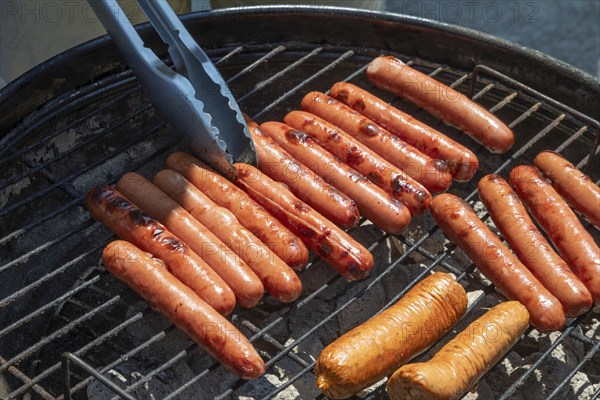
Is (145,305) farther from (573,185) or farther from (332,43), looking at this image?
(573,185)

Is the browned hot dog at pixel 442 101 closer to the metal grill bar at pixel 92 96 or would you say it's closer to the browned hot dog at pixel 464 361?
the metal grill bar at pixel 92 96

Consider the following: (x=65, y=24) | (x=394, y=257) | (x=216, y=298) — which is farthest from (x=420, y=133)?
(x=65, y=24)

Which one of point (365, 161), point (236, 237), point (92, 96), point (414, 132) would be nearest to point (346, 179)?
point (365, 161)

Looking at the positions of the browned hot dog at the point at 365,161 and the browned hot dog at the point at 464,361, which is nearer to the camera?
the browned hot dog at the point at 464,361

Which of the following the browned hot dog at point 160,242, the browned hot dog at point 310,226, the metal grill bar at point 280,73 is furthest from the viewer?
the metal grill bar at point 280,73

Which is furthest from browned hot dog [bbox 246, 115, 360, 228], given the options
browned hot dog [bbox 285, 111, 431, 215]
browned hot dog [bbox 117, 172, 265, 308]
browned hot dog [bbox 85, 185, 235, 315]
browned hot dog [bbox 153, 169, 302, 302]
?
browned hot dog [bbox 85, 185, 235, 315]

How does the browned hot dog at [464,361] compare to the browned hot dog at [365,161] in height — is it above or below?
below

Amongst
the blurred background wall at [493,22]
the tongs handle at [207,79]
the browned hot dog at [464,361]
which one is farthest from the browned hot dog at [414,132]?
the blurred background wall at [493,22]
